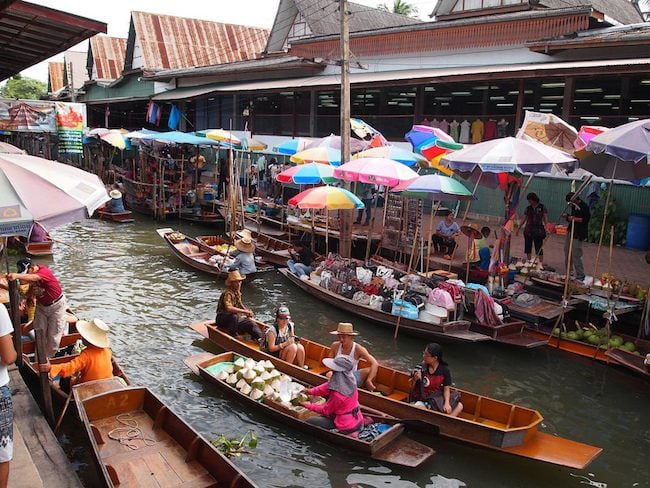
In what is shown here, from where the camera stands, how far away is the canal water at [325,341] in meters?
7.32

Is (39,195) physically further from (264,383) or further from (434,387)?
(434,387)

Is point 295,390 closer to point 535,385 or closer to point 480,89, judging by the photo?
point 535,385

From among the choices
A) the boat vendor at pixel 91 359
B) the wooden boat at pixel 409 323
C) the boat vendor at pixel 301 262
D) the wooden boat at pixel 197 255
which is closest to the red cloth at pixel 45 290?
the boat vendor at pixel 91 359

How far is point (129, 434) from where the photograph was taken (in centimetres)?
679

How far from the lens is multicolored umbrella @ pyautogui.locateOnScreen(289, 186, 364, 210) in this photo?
13.0m

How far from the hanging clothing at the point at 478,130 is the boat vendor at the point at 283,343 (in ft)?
35.0

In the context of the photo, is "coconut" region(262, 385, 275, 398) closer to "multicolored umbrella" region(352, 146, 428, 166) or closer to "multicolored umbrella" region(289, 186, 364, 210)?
"multicolored umbrella" region(289, 186, 364, 210)

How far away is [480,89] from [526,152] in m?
11.0

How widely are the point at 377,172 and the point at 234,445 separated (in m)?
7.06

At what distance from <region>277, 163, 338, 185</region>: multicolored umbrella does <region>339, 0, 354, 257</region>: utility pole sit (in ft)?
1.86

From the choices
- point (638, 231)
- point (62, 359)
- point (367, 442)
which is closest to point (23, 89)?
point (62, 359)

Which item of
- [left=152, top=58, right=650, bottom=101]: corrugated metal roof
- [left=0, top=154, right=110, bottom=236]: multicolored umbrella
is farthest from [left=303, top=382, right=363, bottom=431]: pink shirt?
[left=152, top=58, right=650, bottom=101]: corrugated metal roof

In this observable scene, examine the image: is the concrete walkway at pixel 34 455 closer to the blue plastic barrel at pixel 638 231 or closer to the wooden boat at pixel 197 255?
the wooden boat at pixel 197 255

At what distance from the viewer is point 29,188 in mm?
5531
